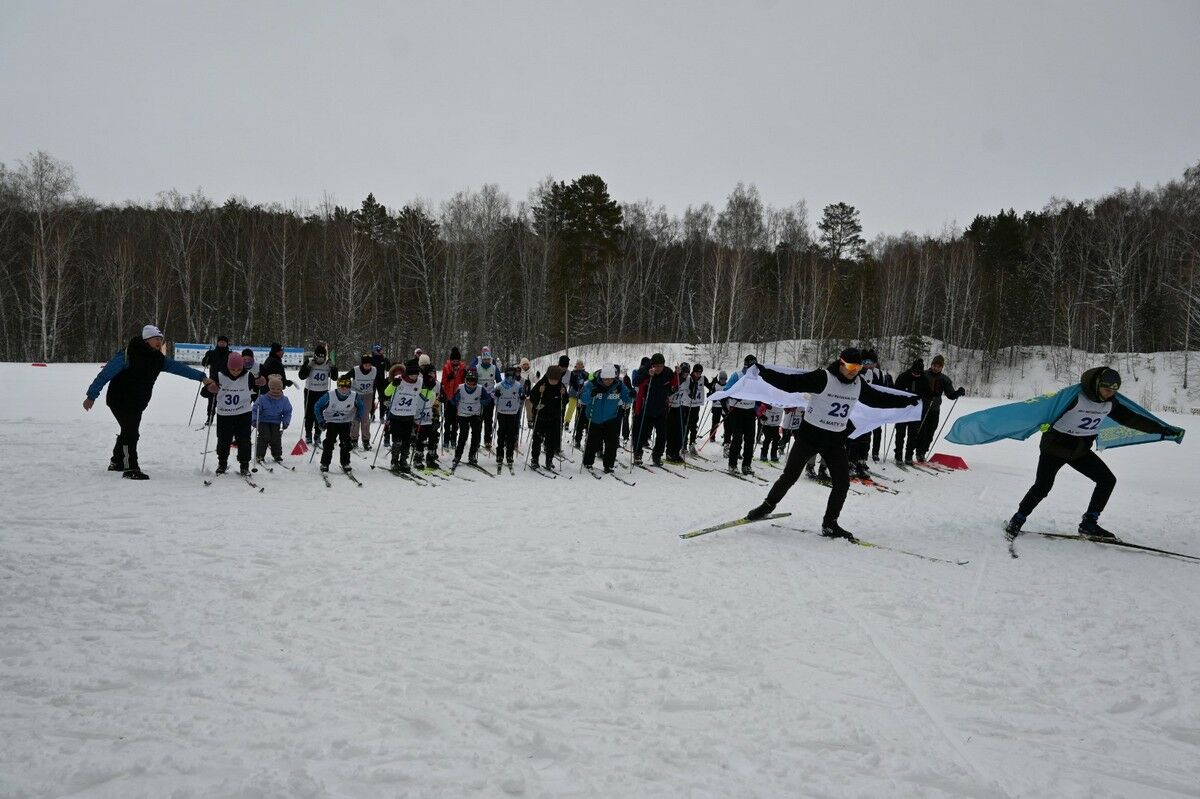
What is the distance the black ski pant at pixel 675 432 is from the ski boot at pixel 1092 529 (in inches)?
257

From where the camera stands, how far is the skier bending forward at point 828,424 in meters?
6.64

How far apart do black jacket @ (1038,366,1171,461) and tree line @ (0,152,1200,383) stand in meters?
28.8

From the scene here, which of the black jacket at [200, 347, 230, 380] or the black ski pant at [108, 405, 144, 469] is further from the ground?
the black jacket at [200, 347, 230, 380]

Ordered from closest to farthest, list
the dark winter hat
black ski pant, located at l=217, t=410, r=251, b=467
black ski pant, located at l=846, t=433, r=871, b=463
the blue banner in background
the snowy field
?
the snowy field < the dark winter hat < black ski pant, located at l=217, t=410, r=251, b=467 < black ski pant, located at l=846, t=433, r=871, b=463 < the blue banner in background

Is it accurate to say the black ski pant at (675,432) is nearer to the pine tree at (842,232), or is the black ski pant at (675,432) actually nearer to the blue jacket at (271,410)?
the blue jacket at (271,410)

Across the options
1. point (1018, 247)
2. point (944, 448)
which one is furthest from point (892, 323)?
point (944, 448)

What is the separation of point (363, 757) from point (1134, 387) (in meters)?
41.4

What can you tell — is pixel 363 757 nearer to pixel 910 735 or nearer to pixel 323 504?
pixel 910 735

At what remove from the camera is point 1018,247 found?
4328 cm

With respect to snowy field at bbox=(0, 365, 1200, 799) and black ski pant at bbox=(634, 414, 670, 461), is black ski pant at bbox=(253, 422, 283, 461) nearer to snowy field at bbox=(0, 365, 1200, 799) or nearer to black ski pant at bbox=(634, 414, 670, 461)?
snowy field at bbox=(0, 365, 1200, 799)

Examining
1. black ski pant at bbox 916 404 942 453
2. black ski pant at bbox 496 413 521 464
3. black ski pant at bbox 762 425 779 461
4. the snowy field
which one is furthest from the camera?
black ski pant at bbox 916 404 942 453

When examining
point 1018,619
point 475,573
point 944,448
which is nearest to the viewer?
point 1018,619

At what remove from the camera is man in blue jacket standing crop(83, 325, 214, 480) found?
8.02m

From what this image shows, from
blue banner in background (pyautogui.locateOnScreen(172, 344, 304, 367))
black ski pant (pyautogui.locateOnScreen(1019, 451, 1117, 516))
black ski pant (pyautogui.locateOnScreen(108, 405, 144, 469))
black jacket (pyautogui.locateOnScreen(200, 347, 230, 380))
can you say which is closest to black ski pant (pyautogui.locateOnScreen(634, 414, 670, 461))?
black ski pant (pyautogui.locateOnScreen(1019, 451, 1117, 516))
